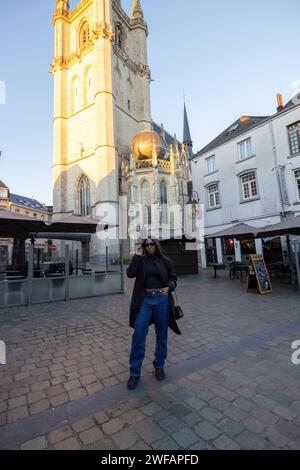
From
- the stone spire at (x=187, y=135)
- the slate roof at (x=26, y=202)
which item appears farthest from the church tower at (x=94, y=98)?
the slate roof at (x=26, y=202)

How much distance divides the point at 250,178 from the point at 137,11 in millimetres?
38545

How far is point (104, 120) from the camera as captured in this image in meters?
27.8

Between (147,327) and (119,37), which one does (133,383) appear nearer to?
(147,327)

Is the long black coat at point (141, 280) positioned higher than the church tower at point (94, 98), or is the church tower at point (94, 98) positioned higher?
the church tower at point (94, 98)

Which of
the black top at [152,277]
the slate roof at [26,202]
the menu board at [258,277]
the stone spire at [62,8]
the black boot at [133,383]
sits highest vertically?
the stone spire at [62,8]

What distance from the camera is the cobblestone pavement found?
2.00 metres

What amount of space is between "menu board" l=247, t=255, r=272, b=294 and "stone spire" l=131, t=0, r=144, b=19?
151 ft

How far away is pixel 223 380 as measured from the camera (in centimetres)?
289

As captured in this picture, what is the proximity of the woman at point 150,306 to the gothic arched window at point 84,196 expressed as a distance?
28909mm

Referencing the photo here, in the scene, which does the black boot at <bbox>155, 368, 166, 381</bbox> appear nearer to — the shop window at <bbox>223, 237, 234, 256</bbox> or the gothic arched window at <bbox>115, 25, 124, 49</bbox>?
the shop window at <bbox>223, 237, 234, 256</bbox>

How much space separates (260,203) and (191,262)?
682cm

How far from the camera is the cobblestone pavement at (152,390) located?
200 centimetres

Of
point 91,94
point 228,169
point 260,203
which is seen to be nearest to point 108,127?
point 91,94

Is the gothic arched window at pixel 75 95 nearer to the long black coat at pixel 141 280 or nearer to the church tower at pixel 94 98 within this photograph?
the church tower at pixel 94 98
